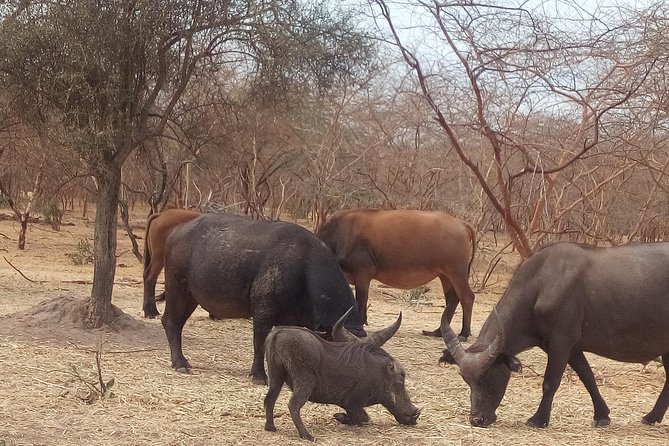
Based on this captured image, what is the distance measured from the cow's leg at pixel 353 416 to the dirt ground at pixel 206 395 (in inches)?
3.1

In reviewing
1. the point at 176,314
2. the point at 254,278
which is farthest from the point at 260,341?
the point at 176,314

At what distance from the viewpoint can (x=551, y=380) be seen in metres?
6.82

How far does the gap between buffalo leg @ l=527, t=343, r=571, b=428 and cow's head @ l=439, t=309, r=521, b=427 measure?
0.89 feet

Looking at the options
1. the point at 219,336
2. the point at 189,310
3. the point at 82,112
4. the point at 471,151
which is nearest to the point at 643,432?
the point at 189,310

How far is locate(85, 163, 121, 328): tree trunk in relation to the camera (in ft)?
32.7

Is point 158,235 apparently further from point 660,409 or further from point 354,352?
point 660,409

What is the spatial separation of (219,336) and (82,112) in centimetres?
324

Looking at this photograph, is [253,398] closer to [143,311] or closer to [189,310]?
[189,310]

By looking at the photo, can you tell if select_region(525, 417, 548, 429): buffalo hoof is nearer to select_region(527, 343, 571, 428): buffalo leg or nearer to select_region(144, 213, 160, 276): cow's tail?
select_region(527, 343, 571, 428): buffalo leg

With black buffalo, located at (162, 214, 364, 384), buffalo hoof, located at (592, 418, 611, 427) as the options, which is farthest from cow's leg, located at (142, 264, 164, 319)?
buffalo hoof, located at (592, 418, 611, 427)

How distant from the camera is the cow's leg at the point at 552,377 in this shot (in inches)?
267

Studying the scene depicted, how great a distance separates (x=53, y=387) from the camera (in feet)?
23.8

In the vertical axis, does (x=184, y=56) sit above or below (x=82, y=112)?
above

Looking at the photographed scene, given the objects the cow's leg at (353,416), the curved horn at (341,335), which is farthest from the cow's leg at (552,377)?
the curved horn at (341,335)
